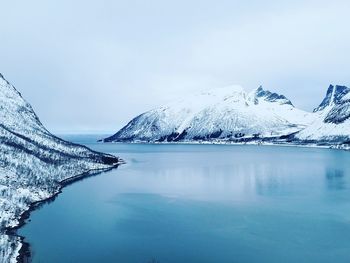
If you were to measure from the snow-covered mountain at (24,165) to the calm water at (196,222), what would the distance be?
318 cm

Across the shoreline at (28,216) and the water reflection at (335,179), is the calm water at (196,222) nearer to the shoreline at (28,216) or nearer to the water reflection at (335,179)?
the water reflection at (335,179)

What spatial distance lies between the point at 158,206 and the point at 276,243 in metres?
29.4

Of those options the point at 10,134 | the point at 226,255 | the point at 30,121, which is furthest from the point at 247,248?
the point at 30,121

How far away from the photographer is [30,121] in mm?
173000

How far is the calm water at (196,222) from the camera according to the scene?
46.8 meters

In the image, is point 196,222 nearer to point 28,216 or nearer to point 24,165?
point 28,216

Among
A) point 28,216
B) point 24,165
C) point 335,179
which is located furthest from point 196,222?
point 335,179

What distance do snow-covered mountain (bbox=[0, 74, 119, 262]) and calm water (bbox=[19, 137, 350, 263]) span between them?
3.18 metres

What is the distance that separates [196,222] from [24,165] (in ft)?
166

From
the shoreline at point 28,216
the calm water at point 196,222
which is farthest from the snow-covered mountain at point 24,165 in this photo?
the calm water at point 196,222

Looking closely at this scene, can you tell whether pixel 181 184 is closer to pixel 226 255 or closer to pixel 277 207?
pixel 277 207

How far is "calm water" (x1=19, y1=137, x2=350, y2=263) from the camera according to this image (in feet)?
153

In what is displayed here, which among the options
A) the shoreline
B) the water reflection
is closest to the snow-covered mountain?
the shoreline

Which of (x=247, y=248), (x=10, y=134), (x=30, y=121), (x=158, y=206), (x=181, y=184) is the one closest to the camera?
(x=247, y=248)
